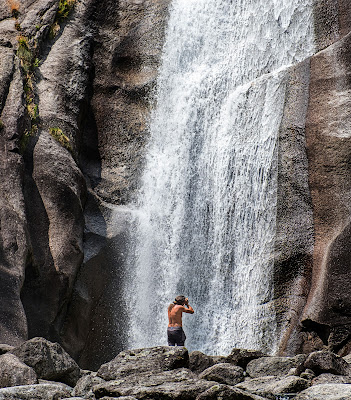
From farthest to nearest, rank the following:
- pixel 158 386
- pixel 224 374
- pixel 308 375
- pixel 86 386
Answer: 1. pixel 224 374
2. pixel 86 386
3. pixel 308 375
4. pixel 158 386

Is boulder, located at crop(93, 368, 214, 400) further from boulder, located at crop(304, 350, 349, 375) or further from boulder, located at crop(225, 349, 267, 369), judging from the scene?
boulder, located at crop(225, 349, 267, 369)

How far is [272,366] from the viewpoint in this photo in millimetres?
12562

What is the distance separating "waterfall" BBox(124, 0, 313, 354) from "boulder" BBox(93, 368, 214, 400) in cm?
750

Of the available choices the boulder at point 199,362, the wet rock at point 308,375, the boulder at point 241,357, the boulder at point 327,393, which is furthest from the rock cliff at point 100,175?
the boulder at point 327,393

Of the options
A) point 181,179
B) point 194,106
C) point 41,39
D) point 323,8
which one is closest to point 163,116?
point 194,106

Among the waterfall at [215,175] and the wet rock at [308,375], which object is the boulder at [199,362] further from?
the waterfall at [215,175]

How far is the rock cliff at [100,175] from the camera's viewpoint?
17672 millimetres

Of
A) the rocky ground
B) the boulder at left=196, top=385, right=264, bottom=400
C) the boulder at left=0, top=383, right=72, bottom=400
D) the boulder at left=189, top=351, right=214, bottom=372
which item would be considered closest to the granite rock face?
the rocky ground

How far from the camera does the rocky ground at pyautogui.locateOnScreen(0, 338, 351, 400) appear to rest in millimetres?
9633

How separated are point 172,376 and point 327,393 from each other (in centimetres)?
269

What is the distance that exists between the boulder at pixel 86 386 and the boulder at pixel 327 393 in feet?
11.7

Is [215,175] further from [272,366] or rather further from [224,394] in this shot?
[224,394]

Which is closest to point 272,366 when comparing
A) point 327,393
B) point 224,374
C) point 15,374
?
point 224,374

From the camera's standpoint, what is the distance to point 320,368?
37.2 ft
